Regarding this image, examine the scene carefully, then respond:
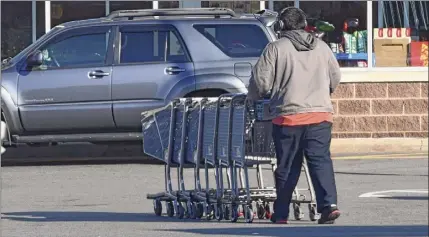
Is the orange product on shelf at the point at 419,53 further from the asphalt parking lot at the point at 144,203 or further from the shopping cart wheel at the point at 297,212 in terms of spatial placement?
the shopping cart wheel at the point at 297,212

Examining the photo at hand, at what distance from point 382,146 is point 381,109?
58 cm

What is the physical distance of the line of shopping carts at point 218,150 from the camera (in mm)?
9828

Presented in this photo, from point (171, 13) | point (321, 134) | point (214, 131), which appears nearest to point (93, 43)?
point (171, 13)

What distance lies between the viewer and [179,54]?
49.7 ft

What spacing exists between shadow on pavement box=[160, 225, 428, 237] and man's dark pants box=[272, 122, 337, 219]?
9.7 inches

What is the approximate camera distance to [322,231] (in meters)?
9.07

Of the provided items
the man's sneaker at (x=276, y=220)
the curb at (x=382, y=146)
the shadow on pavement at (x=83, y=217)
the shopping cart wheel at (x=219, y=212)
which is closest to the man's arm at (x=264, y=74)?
the man's sneaker at (x=276, y=220)

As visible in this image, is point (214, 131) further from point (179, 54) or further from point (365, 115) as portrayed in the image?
point (365, 115)

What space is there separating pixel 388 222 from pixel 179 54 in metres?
5.92

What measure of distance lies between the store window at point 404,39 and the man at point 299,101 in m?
8.38

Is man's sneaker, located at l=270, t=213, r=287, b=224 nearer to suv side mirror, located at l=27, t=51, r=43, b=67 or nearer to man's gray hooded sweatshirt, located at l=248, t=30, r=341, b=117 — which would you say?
man's gray hooded sweatshirt, located at l=248, t=30, r=341, b=117

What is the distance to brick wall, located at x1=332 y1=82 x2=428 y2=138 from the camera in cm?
1727

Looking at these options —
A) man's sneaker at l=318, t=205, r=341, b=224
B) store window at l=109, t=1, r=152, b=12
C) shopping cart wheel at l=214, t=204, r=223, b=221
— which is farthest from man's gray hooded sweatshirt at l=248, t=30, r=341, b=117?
store window at l=109, t=1, r=152, b=12

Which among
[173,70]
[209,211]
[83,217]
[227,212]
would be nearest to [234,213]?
[227,212]
